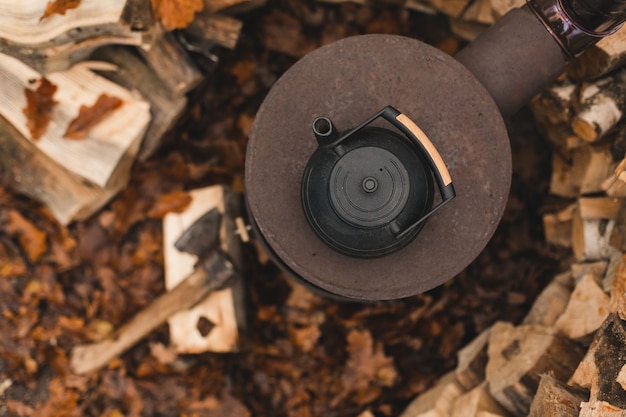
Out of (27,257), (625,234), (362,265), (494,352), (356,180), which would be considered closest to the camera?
(356,180)

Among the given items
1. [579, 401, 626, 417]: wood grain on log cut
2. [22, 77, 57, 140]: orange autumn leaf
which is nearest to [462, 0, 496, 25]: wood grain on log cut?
[579, 401, 626, 417]: wood grain on log cut

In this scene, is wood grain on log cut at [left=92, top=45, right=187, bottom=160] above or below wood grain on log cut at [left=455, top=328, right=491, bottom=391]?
above

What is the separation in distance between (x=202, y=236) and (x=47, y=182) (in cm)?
74

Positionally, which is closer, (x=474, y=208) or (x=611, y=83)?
(x=474, y=208)

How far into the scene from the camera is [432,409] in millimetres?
2129

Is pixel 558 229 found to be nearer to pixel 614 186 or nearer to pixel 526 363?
pixel 614 186

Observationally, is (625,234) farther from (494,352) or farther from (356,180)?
(356,180)

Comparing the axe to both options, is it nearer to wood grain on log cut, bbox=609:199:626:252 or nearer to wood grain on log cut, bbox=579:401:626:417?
wood grain on log cut, bbox=579:401:626:417

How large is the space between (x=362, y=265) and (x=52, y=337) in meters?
1.61

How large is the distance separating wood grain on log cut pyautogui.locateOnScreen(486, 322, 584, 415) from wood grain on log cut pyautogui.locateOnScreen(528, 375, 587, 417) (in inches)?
4.7

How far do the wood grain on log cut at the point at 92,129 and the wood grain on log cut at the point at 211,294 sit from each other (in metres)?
0.38

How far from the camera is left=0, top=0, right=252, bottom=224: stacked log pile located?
1899 mm

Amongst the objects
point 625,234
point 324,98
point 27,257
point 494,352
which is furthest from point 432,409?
point 27,257

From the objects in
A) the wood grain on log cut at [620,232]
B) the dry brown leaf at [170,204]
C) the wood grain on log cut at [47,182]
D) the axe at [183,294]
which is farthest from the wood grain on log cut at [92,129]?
the wood grain on log cut at [620,232]
